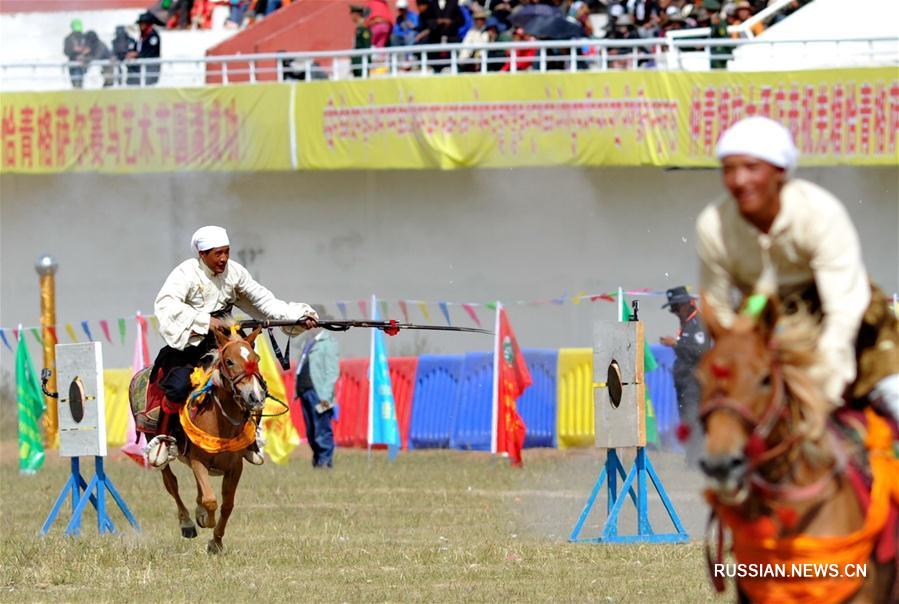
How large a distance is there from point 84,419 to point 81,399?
18 cm

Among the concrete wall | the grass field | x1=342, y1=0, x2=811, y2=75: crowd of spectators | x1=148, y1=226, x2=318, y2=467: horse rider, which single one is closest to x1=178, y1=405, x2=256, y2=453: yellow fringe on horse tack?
x1=148, y1=226, x2=318, y2=467: horse rider

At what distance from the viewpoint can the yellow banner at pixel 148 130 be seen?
27.4 meters

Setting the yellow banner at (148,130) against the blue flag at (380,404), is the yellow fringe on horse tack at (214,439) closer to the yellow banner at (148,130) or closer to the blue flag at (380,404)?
the blue flag at (380,404)

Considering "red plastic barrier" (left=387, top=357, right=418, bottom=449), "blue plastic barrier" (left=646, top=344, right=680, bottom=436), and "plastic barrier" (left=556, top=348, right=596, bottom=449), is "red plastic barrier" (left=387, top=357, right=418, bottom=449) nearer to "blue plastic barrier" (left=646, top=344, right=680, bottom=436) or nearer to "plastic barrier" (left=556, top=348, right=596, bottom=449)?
"plastic barrier" (left=556, top=348, right=596, bottom=449)

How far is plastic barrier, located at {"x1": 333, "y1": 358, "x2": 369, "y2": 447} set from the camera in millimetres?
23344

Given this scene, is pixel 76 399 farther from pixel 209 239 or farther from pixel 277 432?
pixel 277 432

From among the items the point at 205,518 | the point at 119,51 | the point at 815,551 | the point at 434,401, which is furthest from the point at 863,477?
the point at 119,51

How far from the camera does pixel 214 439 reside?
12.7m

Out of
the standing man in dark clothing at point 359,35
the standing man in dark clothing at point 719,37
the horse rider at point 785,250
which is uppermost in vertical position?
the standing man in dark clothing at point 359,35

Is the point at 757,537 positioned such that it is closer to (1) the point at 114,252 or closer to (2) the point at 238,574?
(2) the point at 238,574

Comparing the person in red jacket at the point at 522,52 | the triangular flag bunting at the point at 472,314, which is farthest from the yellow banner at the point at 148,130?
the triangular flag bunting at the point at 472,314

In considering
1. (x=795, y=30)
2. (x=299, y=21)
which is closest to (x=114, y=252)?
(x=299, y=21)

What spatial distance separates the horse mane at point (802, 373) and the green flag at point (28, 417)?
17.3 meters

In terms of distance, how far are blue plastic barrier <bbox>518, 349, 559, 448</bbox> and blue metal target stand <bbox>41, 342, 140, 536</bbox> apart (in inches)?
346
